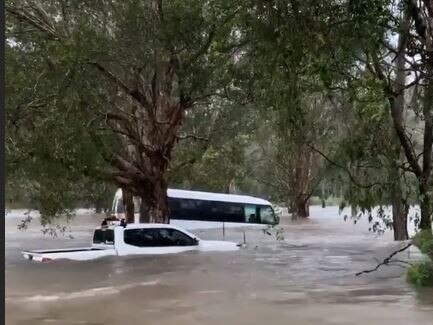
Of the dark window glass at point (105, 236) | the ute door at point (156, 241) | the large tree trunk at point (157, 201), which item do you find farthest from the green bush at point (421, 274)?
the large tree trunk at point (157, 201)

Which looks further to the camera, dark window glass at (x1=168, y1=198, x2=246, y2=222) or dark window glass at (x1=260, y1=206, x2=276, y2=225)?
dark window glass at (x1=260, y1=206, x2=276, y2=225)

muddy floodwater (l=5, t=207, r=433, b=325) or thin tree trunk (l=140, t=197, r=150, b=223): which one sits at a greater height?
thin tree trunk (l=140, t=197, r=150, b=223)

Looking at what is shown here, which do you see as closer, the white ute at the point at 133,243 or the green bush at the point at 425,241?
the green bush at the point at 425,241

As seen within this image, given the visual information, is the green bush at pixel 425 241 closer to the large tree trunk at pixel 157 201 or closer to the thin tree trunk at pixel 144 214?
the large tree trunk at pixel 157 201

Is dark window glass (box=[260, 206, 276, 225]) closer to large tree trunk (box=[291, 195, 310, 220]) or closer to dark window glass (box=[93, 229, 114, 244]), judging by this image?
large tree trunk (box=[291, 195, 310, 220])

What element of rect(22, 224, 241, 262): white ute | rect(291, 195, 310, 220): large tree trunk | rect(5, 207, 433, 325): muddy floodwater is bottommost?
rect(5, 207, 433, 325): muddy floodwater

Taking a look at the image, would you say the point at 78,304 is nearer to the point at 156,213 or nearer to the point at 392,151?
the point at 392,151

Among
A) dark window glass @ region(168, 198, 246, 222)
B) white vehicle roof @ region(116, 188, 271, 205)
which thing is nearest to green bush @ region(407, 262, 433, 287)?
white vehicle roof @ region(116, 188, 271, 205)

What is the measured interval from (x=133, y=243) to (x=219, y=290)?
6.17 metres

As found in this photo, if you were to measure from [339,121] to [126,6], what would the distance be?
227 inches

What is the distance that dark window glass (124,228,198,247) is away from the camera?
21.1 meters

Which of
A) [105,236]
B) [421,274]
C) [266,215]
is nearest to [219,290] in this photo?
[421,274]

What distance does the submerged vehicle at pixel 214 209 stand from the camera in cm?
3362

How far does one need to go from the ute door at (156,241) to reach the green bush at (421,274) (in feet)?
26.9
